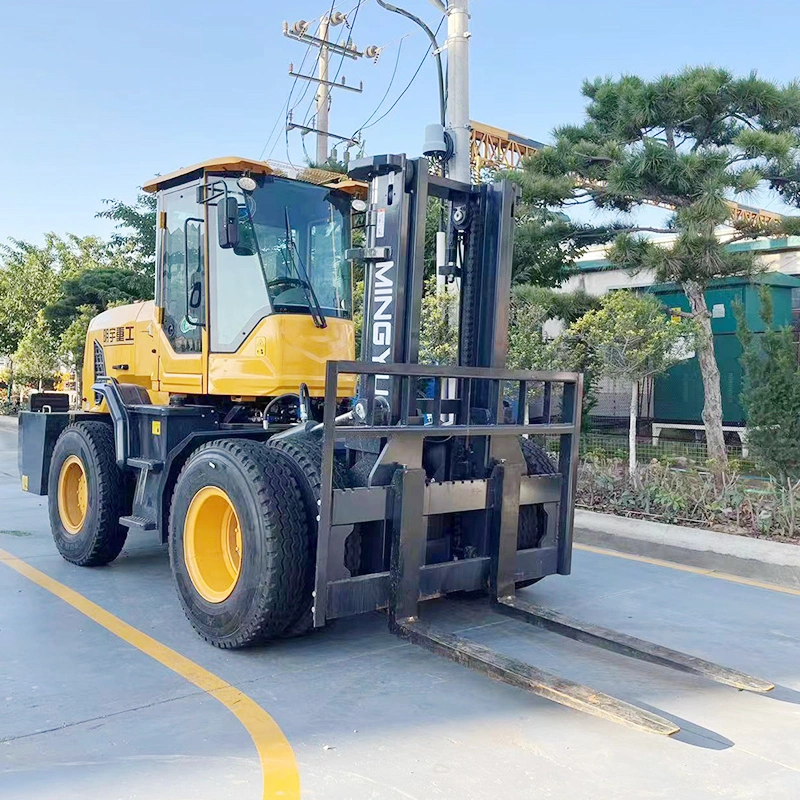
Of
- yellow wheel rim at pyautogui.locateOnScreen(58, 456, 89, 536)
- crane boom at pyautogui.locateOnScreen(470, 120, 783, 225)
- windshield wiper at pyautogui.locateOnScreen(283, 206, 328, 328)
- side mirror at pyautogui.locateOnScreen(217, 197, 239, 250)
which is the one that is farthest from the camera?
crane boom at pyautogui.locateOnScreen(470, 120, 783, 225)

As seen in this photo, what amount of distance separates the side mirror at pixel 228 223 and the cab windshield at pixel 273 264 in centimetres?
26

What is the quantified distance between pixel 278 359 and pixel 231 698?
229 cm

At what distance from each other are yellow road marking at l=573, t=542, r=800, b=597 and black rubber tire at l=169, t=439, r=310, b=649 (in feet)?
12.2

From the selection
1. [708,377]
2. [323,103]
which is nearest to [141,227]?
[323,103]

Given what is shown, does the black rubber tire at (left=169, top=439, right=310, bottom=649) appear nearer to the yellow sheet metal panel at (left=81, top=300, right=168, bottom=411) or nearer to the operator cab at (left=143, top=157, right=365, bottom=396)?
the operator cab at (left=143, top=157, right=365, bottom=396)

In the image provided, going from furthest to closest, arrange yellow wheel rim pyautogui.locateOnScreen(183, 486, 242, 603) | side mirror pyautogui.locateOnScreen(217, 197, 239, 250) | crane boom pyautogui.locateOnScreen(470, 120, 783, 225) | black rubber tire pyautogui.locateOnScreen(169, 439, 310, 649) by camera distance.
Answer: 1. crane boom pyautogui.locateOnScreen(470, 120, 783, 225)
2. side mirror pyautogui.locateOnScreen(217, 197, 239, 250)
3. yellow wheel rim pyautogui.locateOnScreen(183, 486, 242, 603)
4. black rubber tire pyautogui.locateOnScreen(169, 439, 310, 649)

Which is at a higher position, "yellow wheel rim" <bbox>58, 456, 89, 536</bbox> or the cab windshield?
the cab windshield

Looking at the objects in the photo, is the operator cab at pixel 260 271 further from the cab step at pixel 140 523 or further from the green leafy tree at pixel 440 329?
the green leafy tree at pixel 440 329

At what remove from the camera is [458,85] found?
998cm

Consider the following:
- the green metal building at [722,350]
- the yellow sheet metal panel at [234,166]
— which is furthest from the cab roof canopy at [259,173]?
the green metal building at [722,350]

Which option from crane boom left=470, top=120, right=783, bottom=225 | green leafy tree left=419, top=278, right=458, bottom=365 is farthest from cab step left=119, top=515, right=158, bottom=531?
crane boom left=470, top=120, right=783, bottom=225

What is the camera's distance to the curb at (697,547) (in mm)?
6508

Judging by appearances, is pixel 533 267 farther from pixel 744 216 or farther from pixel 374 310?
pixel 374 310

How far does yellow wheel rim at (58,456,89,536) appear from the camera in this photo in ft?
23.1
